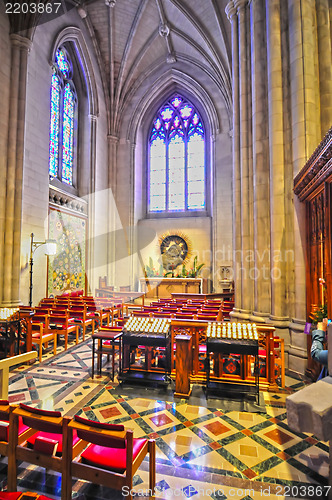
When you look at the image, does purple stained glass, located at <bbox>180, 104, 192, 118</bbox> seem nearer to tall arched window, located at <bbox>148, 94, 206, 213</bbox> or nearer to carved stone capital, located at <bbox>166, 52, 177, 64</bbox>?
tall arched window, located at <bbox>148, 94, 206, 213</bbox>

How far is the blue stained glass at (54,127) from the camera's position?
12812 millimetres

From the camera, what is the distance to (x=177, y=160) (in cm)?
1794

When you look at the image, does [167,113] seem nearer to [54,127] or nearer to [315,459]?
[54,127]

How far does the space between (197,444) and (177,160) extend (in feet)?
54.9

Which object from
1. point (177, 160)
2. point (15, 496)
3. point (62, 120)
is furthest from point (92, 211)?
point (15, 496)

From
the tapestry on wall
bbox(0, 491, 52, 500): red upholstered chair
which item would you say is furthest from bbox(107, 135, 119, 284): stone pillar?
Result: bbox(0, 491, 52, 500): red upholstered chair

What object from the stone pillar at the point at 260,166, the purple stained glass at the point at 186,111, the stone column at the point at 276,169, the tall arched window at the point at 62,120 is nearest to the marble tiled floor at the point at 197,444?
the stone column at the point at 276,169

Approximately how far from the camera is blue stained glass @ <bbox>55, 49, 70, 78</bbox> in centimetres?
1321

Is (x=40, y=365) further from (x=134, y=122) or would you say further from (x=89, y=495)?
(x=134, y=122)

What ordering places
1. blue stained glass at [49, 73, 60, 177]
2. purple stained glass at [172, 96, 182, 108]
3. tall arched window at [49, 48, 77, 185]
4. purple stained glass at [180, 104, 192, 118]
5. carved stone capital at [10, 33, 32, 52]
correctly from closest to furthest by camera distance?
carved stone capital at [10, 33, 32, 52] → blue stained glass at [49, 73, 60, 177] → tall arched window at [49, 48, 77, 185] → purple stained glass at [180, 104, 192, 118] → purple stained glass at [172, 96, 182, 108]

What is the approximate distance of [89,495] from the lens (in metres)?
2.39

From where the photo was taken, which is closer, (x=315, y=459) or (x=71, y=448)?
(x=71, y=448)

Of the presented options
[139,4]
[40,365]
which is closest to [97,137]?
[139,4]

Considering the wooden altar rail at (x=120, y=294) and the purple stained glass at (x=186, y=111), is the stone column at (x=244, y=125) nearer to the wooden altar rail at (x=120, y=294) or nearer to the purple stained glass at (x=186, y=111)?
the wooden altar rail at (x=120, y=294)
